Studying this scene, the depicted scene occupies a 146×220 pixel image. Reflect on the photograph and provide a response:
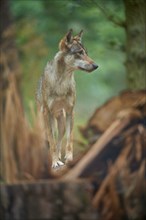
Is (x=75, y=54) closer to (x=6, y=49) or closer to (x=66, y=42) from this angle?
(x=66, y=42)

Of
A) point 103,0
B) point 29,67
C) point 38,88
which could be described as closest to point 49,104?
point 38,88

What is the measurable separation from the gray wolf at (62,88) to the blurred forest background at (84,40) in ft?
2.99

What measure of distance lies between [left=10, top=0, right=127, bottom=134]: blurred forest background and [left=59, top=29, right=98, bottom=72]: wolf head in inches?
35.6

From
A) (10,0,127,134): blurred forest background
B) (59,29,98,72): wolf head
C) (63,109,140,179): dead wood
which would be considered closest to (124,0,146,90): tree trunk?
(10,0,127,134): blurred forest background

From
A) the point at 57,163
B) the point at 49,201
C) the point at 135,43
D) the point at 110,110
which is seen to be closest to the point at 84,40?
the point at 135,43

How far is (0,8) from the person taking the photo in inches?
127

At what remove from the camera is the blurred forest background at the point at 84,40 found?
2797 millimetres

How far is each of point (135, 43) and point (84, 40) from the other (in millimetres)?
334

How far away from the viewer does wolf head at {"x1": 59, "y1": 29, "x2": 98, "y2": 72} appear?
5.24ft

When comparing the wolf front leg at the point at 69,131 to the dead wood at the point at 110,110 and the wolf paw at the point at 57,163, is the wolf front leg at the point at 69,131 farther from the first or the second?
the dead wood at the point at 110,110

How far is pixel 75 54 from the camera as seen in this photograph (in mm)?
1613

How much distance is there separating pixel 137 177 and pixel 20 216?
0.58 metres

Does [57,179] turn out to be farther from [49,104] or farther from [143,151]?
[49,104]

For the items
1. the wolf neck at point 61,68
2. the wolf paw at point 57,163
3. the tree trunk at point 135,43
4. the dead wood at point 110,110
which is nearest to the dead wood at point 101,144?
the dead wood at point 110,110
